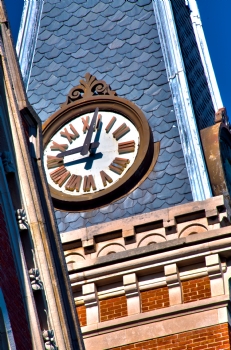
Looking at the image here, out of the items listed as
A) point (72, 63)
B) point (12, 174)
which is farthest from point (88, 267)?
point (12, 174)

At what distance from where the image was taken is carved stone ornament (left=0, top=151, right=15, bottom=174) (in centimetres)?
1297

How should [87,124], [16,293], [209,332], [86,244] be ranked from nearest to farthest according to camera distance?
[16,293] → [209,332] → [86,244] → [87,124]

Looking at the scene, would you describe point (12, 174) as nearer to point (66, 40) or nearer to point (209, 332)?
point (209, 332)

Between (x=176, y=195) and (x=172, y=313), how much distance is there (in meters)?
2.51

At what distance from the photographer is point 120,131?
71.2 feet

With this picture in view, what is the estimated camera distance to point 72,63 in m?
23.7

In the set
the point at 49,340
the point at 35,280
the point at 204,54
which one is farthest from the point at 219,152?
the point at 49,340

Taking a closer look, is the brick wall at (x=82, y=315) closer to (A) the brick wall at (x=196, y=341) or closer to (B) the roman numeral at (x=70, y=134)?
(A) the brick wall at (x=196, y=341)

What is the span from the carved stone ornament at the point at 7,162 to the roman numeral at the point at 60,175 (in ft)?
27.2

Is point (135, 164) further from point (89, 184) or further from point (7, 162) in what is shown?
point (7, 162)

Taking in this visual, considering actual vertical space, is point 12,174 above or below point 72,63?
below

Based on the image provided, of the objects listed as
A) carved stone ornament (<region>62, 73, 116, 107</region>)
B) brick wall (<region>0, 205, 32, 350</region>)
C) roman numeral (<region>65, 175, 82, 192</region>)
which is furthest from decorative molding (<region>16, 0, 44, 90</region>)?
brick wall (<region>0, 205, 32, 350</region>)

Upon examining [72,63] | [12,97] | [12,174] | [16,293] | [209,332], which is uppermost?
[72,63]

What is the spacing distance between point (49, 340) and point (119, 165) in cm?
905
